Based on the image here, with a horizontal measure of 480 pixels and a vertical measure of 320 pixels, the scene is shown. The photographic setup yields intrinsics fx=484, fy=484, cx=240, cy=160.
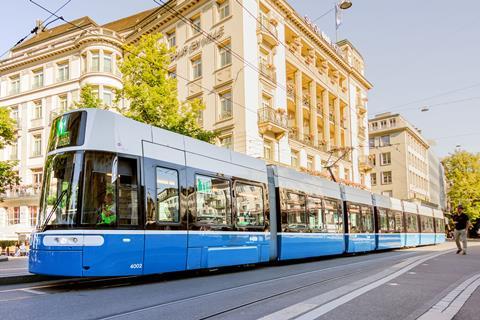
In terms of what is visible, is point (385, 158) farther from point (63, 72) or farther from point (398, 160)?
point (63, 72)

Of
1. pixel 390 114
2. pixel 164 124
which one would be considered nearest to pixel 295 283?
pixel 164 124

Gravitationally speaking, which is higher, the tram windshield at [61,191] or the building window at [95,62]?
the building window at [95,62]

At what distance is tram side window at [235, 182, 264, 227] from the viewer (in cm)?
1286

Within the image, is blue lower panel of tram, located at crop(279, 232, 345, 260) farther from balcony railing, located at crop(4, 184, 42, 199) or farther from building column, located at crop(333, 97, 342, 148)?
balcony railing, located at crop(4, 184, 42, 199)

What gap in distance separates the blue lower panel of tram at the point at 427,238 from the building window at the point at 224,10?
19.2m

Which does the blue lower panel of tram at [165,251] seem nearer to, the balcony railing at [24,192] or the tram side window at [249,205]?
the tram side window at [249,205]

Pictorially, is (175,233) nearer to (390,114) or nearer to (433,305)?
(433,305)

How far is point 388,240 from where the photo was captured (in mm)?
25297

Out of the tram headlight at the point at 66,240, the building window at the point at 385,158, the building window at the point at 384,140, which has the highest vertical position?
the building window at the point at 384,140

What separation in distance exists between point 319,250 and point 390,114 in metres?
65.2

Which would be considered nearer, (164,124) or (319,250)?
(319,250)

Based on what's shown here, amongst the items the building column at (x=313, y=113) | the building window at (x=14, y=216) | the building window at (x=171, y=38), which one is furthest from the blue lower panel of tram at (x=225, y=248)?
the building window at (x=14, y=216)

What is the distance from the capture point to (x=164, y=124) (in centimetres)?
2167

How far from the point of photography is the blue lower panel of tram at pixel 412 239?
28.5m
